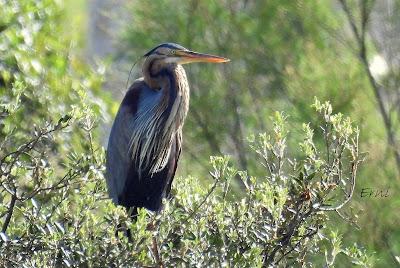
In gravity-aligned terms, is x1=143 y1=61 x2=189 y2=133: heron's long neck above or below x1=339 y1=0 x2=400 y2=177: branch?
above

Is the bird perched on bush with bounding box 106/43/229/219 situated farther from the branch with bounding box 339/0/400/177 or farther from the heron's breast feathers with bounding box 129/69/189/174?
the branch with bounding box 339/0/400/177

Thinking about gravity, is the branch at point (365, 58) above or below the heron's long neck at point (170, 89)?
below

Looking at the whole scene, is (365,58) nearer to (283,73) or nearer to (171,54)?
(283,73)

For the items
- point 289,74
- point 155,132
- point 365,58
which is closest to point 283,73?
point 289,74

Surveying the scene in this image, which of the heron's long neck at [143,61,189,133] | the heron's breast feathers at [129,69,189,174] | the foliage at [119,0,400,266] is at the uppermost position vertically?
the heron's long neck at [143,61,189,133]

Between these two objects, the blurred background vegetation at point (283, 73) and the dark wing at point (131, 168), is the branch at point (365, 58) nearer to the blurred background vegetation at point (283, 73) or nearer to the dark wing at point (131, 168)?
the blurred background vegetation at point (283, 73)

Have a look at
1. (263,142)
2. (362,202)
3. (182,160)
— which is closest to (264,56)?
(182,160)

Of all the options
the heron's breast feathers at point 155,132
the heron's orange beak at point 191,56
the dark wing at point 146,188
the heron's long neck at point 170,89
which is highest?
the heron's orange beak at point 191,56

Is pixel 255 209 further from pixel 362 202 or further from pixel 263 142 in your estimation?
pixel 362 202

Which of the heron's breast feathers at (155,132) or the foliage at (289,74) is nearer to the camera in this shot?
the heron's breast feathers at (155,132)

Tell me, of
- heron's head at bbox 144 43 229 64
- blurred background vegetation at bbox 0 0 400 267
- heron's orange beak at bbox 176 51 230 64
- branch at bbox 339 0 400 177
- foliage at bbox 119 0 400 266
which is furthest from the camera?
branch at bbox 339 0 400 177

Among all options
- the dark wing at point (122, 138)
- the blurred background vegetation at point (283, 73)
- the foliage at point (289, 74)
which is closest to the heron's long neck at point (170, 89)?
the dark wing at point (122, 138)

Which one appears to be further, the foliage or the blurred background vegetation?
the foliage

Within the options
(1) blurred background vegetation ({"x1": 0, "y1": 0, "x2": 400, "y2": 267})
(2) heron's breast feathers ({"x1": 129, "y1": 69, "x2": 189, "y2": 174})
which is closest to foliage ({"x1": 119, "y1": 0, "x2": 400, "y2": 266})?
(1) blurred background vegetation ({"x1": 0, "y1": 0, "x2": 400, "y2": 267})
